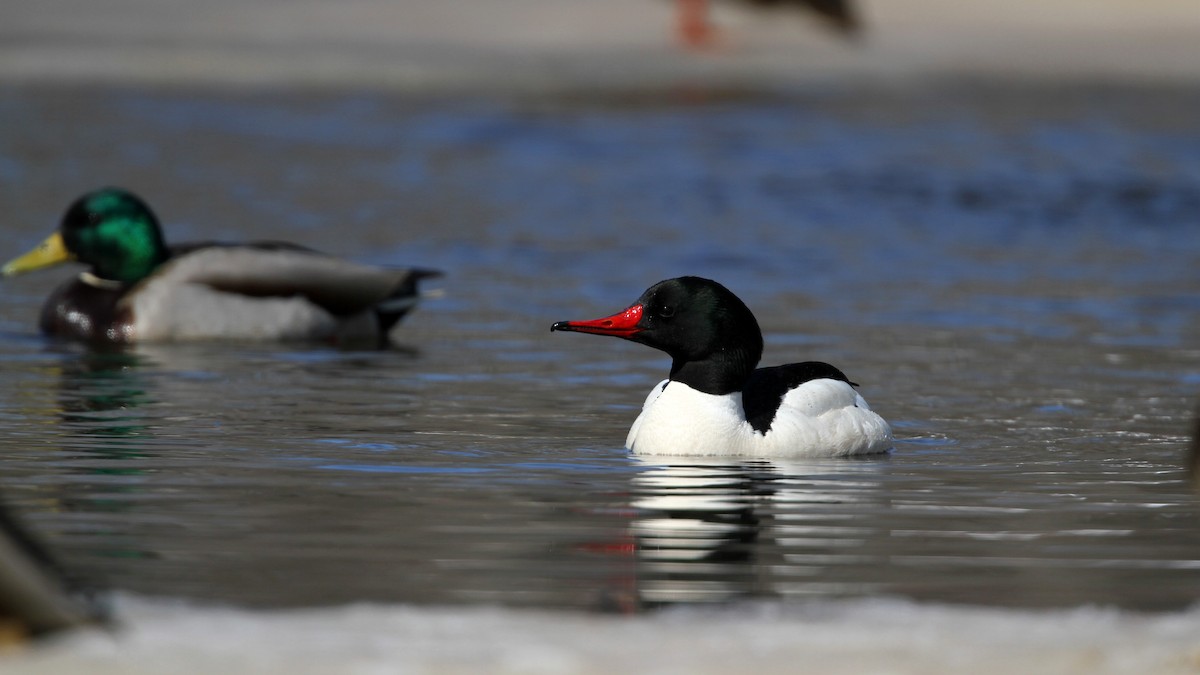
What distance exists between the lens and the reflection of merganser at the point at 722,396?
8180 mm

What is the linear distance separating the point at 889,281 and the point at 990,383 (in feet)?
13.8

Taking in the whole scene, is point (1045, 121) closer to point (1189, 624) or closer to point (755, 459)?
point (755, 459)

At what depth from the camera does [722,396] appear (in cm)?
829

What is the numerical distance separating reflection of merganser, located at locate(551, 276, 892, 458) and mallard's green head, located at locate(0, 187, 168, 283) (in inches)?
184

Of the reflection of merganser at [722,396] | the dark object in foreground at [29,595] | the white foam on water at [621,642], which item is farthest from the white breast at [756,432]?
the dark object in foreground at [29,595]

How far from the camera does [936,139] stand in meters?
24.3

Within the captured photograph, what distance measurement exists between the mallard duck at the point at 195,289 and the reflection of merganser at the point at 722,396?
409cm

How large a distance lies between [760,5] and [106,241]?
2162 cm

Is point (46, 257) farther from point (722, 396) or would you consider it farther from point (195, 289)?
point (722, 396)

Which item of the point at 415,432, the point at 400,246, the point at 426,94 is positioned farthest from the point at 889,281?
the point at 426,94

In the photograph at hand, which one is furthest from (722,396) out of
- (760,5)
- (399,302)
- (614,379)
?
(760,5)

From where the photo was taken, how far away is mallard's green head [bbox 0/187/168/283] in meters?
12.3

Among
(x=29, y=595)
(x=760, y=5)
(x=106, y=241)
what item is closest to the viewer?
(x=29, y=595)

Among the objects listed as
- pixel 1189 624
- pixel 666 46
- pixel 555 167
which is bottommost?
pixel 1189 624
